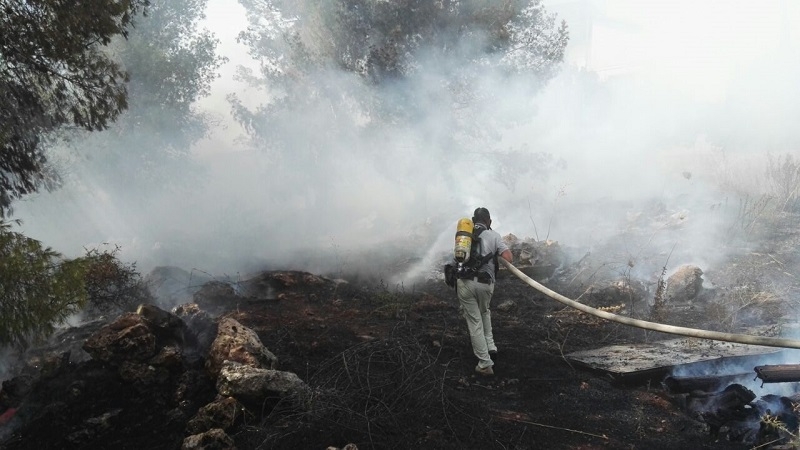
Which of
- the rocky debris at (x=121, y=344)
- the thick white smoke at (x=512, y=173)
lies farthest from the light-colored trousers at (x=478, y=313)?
the thick white smoke at (x=512, y=173)

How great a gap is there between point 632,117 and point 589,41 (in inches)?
582

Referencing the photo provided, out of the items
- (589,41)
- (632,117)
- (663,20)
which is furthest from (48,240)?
(589,41)

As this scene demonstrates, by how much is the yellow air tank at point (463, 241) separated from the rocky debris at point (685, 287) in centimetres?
430

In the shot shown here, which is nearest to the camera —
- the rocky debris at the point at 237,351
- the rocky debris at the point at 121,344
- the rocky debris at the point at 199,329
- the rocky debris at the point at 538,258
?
the rocky debris at the point at 237,351

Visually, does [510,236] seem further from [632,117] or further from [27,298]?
[632,117]

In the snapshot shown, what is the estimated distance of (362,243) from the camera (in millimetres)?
13789

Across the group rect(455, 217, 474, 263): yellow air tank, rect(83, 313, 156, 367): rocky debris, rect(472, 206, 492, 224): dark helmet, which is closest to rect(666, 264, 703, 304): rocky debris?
rect(472, 206, 492, 224): dark helmet

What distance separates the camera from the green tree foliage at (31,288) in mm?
3803

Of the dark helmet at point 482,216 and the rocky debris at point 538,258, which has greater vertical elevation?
the rocky debris at point 538,258

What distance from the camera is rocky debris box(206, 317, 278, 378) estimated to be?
439cm

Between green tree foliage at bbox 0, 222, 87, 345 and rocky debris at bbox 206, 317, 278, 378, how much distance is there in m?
1.26

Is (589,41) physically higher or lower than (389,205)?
higher

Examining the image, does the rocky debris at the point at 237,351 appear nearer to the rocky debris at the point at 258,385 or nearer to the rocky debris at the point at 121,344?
the rocky debris at the point at 258,385

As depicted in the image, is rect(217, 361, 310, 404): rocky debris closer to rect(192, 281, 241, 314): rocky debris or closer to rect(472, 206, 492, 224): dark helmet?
rect(472, 206, 492, 224): dark helmet
